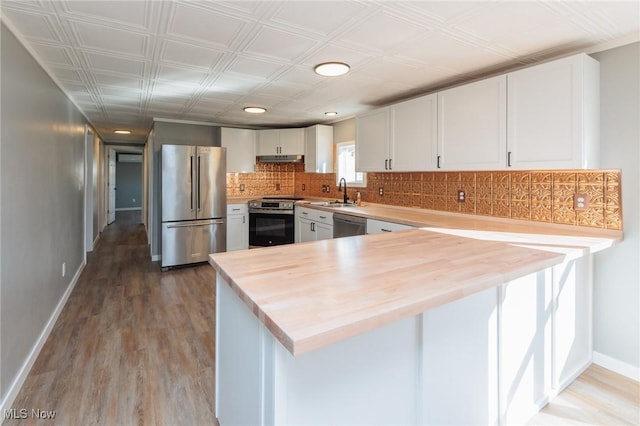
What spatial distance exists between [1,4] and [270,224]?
3.73m

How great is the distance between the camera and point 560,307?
1965mm

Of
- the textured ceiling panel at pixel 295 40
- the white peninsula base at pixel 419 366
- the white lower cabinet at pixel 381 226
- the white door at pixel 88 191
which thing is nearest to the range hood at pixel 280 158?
the textured ceiling panel at pixel 295 40

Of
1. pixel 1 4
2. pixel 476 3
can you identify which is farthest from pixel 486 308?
pixel 1 4

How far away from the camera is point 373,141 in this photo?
12.5ft

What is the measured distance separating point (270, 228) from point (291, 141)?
4.89 feet

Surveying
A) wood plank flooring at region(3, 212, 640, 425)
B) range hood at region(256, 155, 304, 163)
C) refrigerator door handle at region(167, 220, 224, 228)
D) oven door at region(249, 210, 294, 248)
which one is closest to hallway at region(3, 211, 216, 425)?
wood plank flooring at region(3, 212, 640, 425)

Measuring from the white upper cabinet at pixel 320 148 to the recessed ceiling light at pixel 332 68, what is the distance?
2270 mm

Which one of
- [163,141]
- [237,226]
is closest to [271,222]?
[237,226]

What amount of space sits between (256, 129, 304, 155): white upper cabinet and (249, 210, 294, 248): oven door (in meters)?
1.08

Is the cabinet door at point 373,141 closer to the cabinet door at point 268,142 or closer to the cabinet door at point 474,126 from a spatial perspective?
the cabinet door at point 474,126

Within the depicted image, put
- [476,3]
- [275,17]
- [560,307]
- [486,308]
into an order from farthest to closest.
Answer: [560,307] < [275,17] < [476,3] < [486,308]

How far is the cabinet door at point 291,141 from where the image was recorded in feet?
17.7

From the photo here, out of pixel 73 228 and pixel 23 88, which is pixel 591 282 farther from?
pixel 73 228

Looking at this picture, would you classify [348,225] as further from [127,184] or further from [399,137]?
[127,184]
